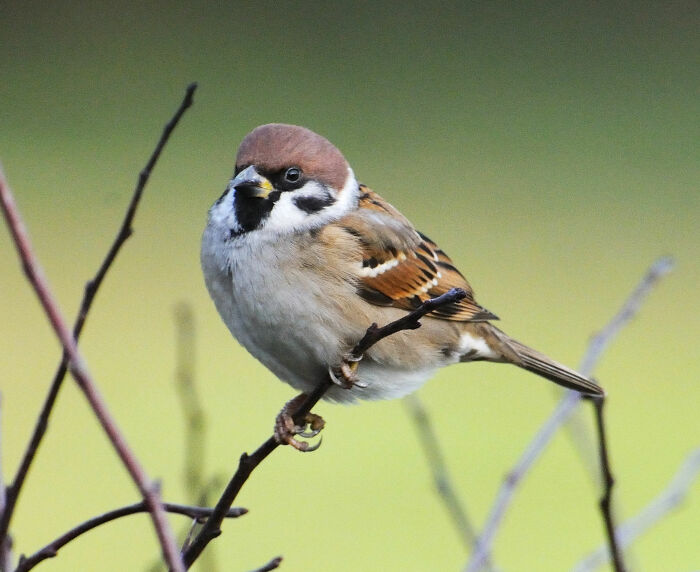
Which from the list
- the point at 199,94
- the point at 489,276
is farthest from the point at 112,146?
the point at 489,276

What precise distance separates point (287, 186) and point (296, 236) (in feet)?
0.34

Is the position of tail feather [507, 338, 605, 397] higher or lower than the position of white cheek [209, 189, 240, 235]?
lower

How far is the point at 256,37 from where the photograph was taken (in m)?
9.34

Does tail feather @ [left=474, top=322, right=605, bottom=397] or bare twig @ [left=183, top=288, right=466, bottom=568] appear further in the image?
tail feather @ [left=474, top=322, right=605, bottom=397]

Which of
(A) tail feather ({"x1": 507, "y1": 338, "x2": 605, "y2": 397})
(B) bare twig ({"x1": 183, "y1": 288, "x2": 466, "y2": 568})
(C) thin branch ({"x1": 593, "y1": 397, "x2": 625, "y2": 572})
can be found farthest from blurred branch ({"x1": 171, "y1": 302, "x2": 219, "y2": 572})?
(A) tail feather ({"x1": 507, "y1": 338, "x2": 605, "y2": 397})

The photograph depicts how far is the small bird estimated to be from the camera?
2.25m

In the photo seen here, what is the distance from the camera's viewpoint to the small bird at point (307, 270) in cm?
225

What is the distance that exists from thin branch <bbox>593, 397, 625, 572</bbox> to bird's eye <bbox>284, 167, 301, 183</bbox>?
1.06 meters

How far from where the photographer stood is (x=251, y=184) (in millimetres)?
2223

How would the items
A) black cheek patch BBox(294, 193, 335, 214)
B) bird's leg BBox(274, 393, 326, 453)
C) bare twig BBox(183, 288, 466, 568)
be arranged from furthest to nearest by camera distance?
black cheek patch BBox(294, 193, 335, 214), bird's leg BBox(274, 393, 326, 453), bare twig BBox(183, 288, 466, 568)

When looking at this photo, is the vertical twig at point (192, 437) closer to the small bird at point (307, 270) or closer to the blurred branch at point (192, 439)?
the blurred branch at point (192, 439)

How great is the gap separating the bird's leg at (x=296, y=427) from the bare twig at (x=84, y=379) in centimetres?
117

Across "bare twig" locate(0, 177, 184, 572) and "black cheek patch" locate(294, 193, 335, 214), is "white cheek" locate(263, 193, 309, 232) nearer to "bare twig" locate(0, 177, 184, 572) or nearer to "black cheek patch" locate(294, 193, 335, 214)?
"black cheek patch" locate(294, 193, 335, 214)

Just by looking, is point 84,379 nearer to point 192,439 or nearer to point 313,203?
point 192,439
